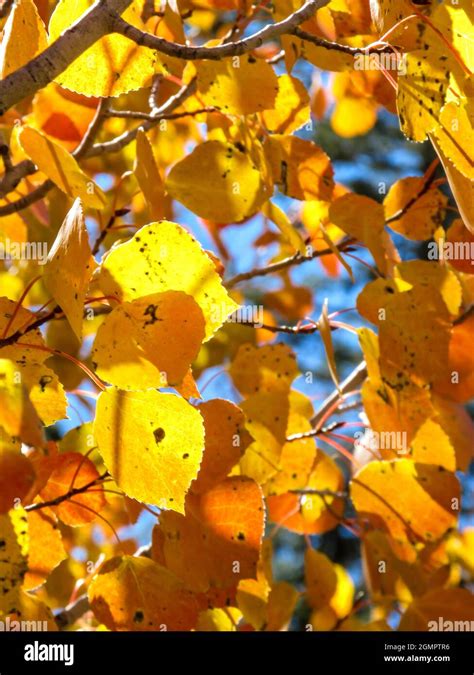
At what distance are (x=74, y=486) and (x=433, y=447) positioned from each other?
39cm

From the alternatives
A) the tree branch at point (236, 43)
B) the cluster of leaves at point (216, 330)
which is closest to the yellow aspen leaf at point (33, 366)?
the cluster of leaves at point (216, 330)

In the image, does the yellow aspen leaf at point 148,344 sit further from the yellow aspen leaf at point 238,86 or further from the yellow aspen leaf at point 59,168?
the yellow aspen leaf at point 238,86

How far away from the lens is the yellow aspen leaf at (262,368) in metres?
1.12

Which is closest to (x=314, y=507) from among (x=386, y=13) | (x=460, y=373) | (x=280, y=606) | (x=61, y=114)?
(x=280, y=606)

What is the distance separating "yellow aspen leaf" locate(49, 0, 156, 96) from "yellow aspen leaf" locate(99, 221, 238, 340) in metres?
0.14

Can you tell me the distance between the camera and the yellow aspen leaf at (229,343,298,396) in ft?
3.68

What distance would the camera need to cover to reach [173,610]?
85 centimetres

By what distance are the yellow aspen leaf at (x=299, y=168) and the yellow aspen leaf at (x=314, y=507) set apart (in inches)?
14.5

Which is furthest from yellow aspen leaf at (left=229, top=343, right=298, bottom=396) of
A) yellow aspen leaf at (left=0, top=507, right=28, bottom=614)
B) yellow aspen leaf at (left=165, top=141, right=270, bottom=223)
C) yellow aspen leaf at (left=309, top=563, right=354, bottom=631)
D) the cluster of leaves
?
yellow aspen leaf at (left=0, top=507, right=28, bottom=614)

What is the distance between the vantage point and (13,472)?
1.98 ft

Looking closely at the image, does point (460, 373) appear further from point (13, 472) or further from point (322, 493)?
point (13, 472)

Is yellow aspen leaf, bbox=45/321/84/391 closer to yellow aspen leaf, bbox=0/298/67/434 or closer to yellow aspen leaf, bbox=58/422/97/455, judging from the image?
yellow aspen leaf, bbox=58/422/97/455
